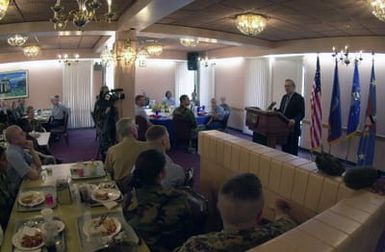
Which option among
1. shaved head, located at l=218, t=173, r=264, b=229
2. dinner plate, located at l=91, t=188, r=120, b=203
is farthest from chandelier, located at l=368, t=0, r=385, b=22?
dinner plate, located at l=91, t=188, r=120, b=203

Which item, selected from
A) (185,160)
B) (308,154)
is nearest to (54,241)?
(185,160)

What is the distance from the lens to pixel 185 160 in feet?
22.0

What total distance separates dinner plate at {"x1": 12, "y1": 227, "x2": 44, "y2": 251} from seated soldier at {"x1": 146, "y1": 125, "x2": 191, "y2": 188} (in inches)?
39.4

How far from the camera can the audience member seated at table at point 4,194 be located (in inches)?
94.0

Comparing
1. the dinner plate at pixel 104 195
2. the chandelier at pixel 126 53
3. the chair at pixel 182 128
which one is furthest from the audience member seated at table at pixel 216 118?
the dinner plate at pixel 104 195

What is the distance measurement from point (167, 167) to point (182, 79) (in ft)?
31.9

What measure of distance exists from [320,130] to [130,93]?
3662 mm

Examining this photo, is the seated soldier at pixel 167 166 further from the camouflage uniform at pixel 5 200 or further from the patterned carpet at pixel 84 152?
the patterned carpet at pixel 84 152

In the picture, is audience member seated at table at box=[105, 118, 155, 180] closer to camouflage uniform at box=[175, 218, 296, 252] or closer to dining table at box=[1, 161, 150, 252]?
dining table at box=[1, 161, 150, 252]

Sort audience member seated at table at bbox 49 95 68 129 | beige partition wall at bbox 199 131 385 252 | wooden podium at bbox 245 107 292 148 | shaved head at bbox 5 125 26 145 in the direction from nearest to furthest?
beige partition wall at bbox 199 131 385 252 < shaved head at bbox 5 125 26 145 < wooden podium at bbox 245 107 292 148 < audience member seated at table at bbox 49 95 68 129

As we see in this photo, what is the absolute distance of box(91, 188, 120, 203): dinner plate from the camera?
2418 millimetres

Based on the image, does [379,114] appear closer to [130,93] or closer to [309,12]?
[309,12]

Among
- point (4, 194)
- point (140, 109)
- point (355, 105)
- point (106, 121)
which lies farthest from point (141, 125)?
point (4, 194)

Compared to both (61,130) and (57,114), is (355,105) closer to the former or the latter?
(61,130)
